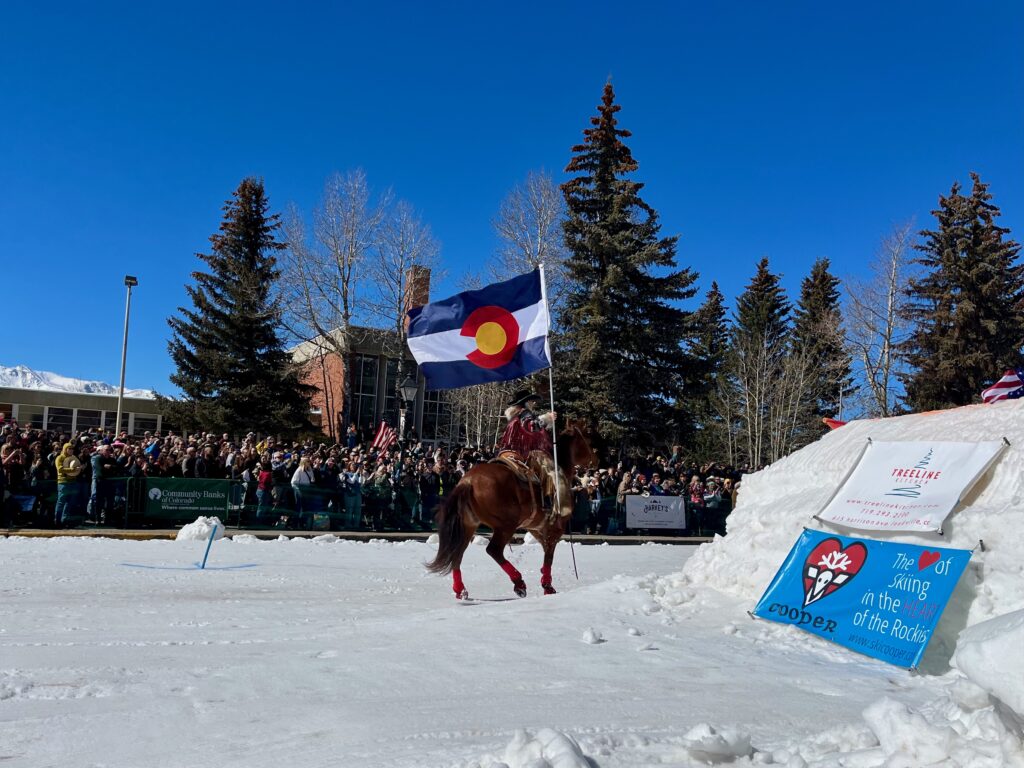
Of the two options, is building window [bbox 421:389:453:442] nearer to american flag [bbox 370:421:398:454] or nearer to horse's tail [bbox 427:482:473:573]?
american flag [bbox 370:421:398:454]

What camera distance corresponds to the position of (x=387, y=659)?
5.89 m

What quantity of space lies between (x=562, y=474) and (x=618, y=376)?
2095 cm

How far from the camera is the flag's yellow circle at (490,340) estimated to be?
11883 millimetres

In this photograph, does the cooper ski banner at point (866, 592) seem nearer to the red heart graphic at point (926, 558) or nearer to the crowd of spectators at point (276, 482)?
the red heart graphic at point (926, 558)

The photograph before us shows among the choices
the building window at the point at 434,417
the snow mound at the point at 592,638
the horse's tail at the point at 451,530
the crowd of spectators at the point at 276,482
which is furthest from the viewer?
the building window at the point at 434,417

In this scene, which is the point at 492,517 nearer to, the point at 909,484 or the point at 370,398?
the point at 909,484

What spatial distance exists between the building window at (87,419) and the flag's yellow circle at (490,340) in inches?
1653

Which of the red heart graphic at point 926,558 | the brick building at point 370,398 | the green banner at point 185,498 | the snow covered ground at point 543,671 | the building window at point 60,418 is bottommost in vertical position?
the snow covered ground at point 543,671

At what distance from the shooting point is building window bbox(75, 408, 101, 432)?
46250mm

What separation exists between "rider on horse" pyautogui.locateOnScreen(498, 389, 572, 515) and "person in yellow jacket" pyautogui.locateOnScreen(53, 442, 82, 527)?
34.0 feet

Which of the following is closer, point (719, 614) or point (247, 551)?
point (719, 614)

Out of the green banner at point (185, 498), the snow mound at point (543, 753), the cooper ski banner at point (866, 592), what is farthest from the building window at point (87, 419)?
the snow mound at point (543, 753)

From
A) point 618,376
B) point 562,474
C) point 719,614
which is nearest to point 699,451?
point 618,376

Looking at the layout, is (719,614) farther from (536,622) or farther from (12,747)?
(12,747)
